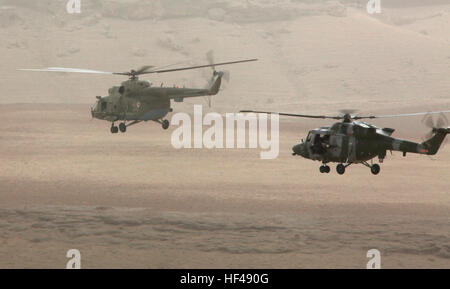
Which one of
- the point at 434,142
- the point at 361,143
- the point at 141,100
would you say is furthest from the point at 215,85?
the point at 434,142

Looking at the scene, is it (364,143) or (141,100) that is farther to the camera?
(141,100)

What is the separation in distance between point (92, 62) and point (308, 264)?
140217mm

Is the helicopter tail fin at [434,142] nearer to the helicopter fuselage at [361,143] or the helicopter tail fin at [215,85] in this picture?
the helicopter fuselage at [361,143]

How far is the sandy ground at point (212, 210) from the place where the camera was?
44.1 m

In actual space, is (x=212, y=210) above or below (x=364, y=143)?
below

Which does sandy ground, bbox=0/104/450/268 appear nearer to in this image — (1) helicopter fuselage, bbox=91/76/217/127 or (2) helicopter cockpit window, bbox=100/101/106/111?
(1) helicopter fuselage, bbox=91/76/217/127

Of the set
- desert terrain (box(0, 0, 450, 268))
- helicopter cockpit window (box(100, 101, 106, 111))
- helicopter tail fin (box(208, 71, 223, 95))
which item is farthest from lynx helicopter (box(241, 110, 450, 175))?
helicopter cockpit window (box(100, 101, 106, 111))

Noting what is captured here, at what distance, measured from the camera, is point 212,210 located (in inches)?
2037

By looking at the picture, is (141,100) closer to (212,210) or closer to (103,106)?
(103,106)

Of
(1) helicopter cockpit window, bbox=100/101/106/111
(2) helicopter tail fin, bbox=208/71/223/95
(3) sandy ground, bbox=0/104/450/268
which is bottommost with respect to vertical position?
(3) sandy ground, bbox=0/104/450/268

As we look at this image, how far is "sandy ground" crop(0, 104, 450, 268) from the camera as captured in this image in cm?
4412

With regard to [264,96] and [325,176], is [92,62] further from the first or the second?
[325,176]
